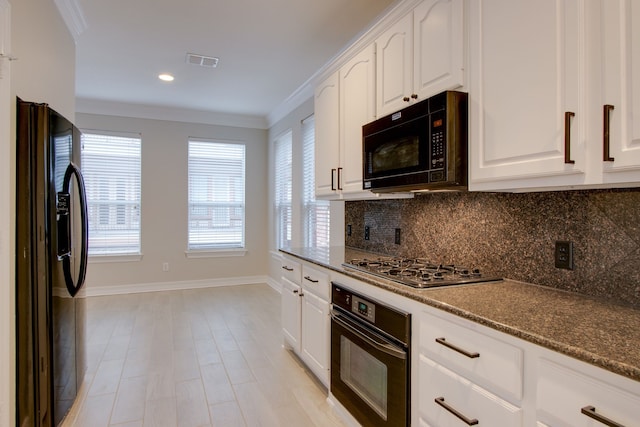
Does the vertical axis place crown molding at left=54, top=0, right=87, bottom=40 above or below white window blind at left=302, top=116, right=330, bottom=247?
Result: above

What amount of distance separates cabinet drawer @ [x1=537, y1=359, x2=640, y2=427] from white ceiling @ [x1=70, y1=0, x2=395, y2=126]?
2474 mm

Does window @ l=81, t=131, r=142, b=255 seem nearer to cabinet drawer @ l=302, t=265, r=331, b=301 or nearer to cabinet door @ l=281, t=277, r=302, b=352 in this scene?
cabinet door @ l=281, t=277, r=302, b=352

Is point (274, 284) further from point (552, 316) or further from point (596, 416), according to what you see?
point (596, 416)

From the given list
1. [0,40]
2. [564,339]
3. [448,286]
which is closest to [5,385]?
[0,40]

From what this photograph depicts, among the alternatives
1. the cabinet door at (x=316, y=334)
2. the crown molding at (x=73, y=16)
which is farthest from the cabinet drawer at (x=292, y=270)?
the crown molding at (x=73, y=16)

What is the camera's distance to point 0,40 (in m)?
1.64

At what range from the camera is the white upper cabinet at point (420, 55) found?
1.67 meters

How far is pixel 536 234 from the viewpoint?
5.44ft

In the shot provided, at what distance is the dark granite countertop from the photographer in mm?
909

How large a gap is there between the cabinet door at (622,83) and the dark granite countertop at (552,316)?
440mm

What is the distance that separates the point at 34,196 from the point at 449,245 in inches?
85.7

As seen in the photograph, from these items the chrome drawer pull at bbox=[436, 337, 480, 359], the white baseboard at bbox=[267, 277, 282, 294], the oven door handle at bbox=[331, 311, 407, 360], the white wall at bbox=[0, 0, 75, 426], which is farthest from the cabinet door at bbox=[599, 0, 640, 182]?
the white baseboard at bbox=[267, 277, 282, 294]

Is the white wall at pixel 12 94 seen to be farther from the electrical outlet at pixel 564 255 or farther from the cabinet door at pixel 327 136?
the electrical outlet at pixel 564 255

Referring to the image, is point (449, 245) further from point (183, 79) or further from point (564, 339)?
point (183, 79)
